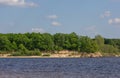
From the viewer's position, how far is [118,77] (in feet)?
160

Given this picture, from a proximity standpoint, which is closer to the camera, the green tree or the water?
the water

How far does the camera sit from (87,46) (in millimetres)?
197375

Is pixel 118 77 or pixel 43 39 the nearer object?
pixel 118 77

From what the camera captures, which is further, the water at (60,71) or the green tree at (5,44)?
the green tree at (5,44)

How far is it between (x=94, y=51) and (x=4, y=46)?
146 ft

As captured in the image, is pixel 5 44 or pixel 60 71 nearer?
pixel 60 71

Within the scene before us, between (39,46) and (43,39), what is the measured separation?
4.46 m

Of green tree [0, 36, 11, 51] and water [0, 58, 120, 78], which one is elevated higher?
green tree [0, 36, 11, 51]

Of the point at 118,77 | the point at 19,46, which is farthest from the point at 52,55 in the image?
the point at 118,77

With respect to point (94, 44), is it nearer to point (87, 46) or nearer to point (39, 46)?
point (87, 46)

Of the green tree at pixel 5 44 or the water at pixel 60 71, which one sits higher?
the green tree at pixel 5 44

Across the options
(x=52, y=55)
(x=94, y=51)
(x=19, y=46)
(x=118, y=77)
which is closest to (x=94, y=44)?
(x=94, y=51)

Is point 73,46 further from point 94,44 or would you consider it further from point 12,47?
point 12,47

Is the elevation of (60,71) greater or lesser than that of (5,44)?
lesser
